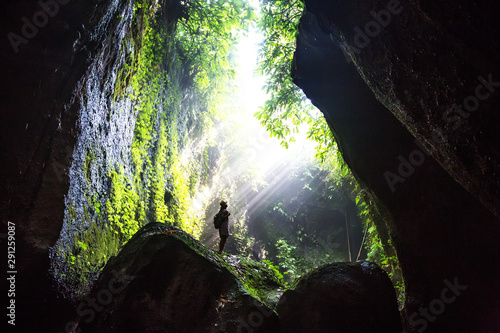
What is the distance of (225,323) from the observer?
10.9 ft

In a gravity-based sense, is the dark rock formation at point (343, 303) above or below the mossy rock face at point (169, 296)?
below

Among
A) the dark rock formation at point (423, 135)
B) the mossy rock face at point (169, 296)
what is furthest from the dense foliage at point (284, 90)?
the mossy rock face at point (169, 296)

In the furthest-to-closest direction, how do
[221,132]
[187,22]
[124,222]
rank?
1. [221,132]
2. [187,22]
3. [124,222]

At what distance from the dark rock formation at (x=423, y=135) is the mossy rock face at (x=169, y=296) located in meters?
2.60

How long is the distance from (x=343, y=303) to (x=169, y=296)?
8.25ft

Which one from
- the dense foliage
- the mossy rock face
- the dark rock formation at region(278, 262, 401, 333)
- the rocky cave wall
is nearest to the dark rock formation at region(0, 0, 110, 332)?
the rocky cave wall

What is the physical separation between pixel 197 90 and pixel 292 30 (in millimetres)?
5248

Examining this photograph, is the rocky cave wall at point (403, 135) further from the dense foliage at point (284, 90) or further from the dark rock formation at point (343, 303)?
the dense foliage at point (284, 90)

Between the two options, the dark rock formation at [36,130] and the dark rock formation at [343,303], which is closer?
the dark rock formation at [36,130]

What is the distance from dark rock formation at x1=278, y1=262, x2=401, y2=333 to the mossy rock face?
0.38m

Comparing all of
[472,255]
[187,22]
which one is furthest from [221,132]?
[472,255]

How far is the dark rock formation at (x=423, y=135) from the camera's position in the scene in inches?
74.6

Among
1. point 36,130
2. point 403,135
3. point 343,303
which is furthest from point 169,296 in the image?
point 403,135

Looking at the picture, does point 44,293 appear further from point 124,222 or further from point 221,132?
point 221,132
